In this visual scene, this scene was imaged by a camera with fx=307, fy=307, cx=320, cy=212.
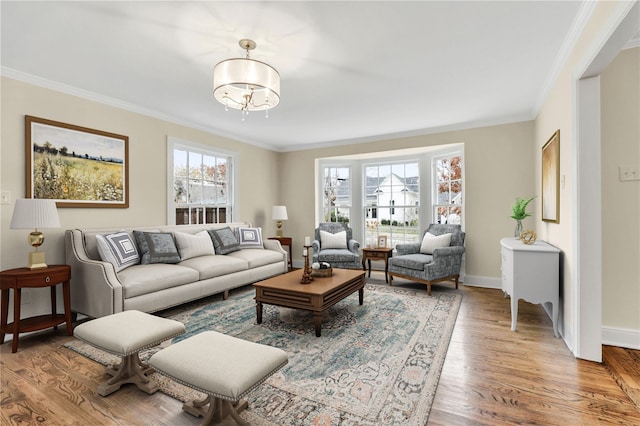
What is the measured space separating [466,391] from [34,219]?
3650 millimetres

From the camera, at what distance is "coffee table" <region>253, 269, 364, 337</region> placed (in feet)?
9.40

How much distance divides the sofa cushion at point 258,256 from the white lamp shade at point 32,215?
2.12 metres

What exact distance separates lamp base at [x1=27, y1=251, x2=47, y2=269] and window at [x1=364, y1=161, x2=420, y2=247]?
4623 millimetres

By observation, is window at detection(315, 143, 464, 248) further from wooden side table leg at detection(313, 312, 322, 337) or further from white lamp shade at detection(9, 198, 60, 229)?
white lamp shade at detection(9, 198, 60, 229)

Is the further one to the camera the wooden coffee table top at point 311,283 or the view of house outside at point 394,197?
the view of house outside at point 394,197

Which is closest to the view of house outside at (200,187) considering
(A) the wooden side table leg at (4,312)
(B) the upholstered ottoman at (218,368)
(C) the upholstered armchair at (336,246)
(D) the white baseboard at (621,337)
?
(C) the upholstered armchair at (336,246)

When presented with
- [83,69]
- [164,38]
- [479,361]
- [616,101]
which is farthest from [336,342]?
[83,69]

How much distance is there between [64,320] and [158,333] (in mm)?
1638

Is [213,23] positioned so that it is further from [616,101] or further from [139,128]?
[616,101]

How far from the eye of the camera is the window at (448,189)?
5.15m

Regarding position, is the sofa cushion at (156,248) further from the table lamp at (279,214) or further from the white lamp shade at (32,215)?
the table lamp at (279,214)

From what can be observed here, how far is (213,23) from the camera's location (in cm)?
222

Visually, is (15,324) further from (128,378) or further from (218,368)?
(218,368)

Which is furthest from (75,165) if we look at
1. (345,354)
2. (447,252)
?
(447,252)
